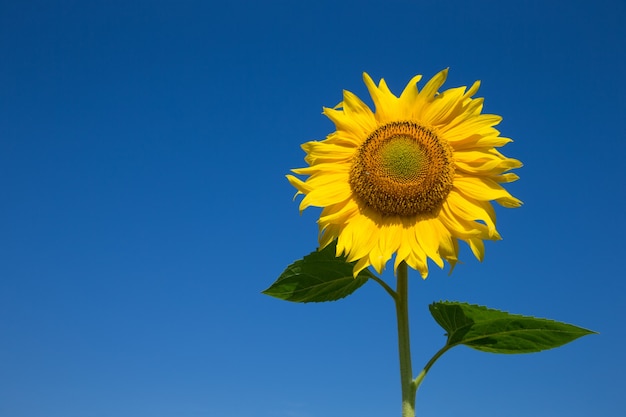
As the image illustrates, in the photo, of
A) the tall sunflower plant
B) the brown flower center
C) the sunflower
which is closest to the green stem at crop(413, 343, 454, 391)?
the tall sunflower plant

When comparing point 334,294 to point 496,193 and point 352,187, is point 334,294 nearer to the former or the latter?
point 352,187

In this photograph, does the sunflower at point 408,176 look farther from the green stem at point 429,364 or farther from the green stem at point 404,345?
the green stem at point 429,364

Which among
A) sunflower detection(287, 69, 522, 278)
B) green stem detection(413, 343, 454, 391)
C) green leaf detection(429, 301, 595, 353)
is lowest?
green stem detection(413, 343, 454, 391)

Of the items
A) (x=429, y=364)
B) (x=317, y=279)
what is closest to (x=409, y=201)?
(x=317, y=279)

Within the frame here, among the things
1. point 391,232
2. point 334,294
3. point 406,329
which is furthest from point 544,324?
point 334,294

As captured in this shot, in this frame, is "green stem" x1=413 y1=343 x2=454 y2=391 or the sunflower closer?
"green stem" x1=413 y1=343 x2=454 y2=391

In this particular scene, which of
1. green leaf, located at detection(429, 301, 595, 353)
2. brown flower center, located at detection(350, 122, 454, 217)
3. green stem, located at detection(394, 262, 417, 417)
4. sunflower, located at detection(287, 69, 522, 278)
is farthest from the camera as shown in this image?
brown flower center, located at detection(350, 122, 454, 217)

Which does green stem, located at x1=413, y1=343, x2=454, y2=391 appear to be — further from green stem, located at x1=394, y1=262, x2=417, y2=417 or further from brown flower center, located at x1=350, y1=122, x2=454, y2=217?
brown flower center, located at x1=350, y1=122, x2=454, y2=217

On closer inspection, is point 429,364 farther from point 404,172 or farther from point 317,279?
point 404,172
